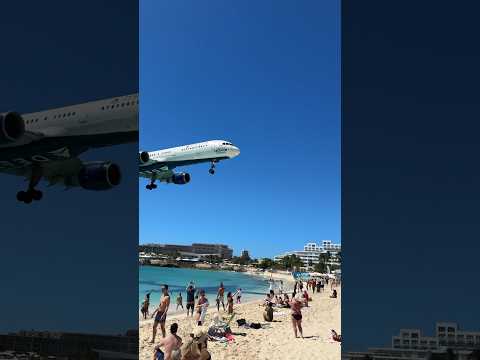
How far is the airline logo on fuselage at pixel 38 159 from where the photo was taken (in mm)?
5383

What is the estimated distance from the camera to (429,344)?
405cm

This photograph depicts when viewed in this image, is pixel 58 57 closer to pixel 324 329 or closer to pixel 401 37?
pixel 401 37

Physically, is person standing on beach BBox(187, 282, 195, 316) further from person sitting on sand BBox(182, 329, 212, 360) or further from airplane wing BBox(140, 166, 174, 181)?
airplane wing BBox(140, 166, 174, 181)

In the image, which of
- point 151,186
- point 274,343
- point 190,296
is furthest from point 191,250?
point 274,343

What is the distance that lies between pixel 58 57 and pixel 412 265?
3.95 metres

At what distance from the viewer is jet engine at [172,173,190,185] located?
17.4 meters

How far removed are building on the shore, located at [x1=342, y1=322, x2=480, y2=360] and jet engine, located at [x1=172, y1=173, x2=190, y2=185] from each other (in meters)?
13.6

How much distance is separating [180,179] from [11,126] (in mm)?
12381

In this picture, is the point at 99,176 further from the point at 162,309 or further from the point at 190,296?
the point at 190,296

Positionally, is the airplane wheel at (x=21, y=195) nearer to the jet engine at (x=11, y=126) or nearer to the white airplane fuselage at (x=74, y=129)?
the white airplane fuselage at (x=74, y=129)

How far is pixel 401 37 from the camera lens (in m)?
4.36

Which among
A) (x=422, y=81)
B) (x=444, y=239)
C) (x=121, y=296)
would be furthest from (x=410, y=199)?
(x=121, y=296)

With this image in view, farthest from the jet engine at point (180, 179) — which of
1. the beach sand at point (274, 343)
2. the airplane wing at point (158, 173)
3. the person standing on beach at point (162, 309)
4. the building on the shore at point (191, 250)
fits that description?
the building on the shore at point (191, 250)

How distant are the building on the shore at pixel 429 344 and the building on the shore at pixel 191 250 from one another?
3834 centimetres
